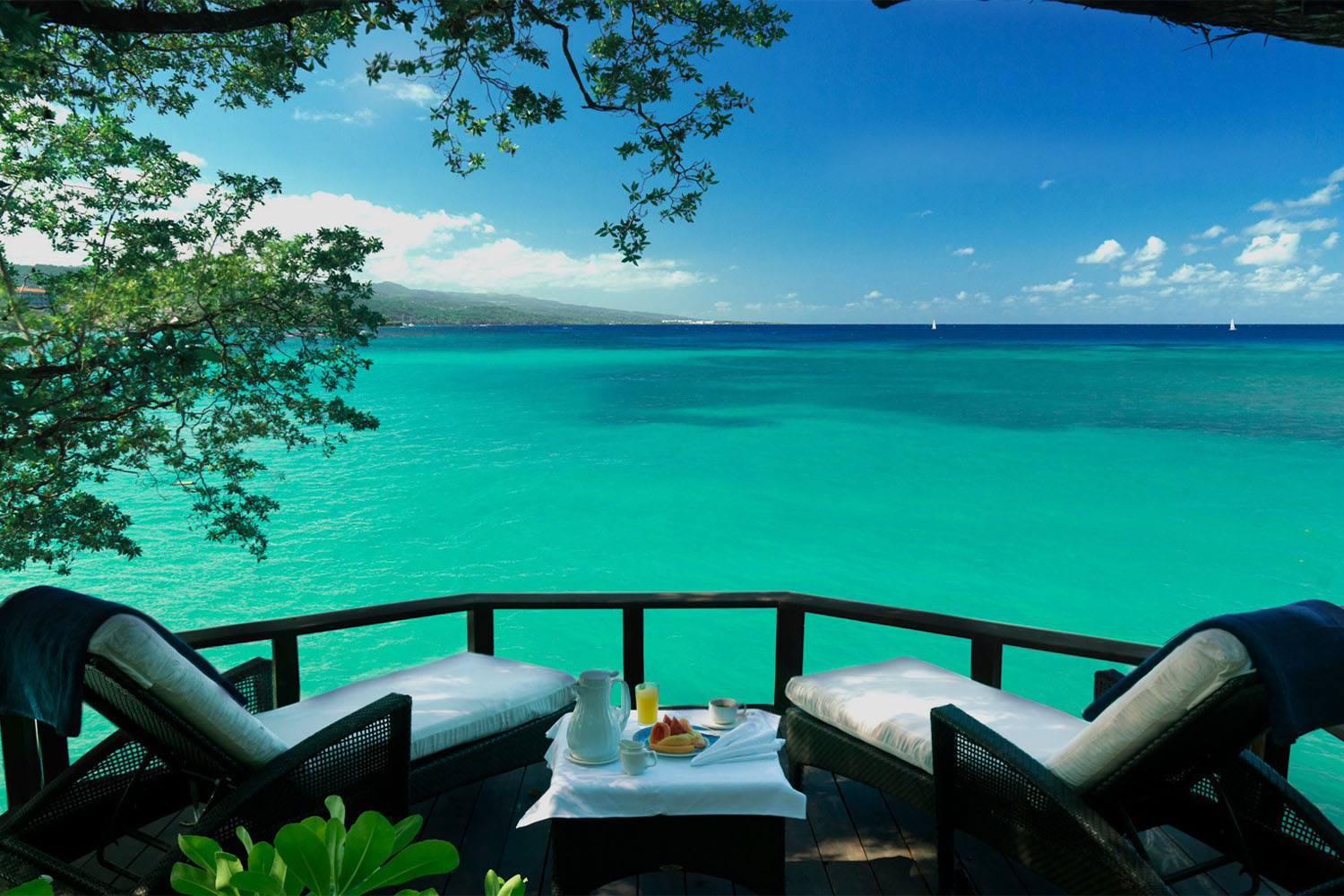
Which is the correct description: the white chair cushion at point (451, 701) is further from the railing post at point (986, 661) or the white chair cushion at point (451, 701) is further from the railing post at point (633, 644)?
the railing post at point (986, 661)

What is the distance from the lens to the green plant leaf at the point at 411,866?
17.5 inches

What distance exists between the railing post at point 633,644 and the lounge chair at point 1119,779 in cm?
104

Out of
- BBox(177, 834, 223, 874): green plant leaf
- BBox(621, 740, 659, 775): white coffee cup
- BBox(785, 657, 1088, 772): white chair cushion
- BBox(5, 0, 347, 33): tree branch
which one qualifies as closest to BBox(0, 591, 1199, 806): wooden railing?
BBox(785, 657, 1088, 772): white chair cushion

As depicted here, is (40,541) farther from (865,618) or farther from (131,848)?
(865,618)

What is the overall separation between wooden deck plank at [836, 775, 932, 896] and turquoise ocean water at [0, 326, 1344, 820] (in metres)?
5.73

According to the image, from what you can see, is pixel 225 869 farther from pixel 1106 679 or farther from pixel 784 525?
pixel 784 525

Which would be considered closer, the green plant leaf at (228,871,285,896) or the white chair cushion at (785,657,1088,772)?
the green plant leaf at (228,871,285,896)

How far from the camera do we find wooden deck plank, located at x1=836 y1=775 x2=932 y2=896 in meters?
2.38

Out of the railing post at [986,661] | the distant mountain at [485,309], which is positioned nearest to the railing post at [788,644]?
the railing post at [986,661]

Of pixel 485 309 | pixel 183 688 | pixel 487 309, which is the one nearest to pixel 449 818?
pixel 183 688

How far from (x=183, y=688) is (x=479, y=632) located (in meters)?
1.52

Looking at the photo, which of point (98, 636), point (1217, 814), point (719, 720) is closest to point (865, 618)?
point (719, 720)

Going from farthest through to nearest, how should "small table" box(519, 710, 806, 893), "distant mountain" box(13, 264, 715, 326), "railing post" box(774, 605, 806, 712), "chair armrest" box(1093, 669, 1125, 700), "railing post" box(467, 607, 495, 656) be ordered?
"distant mountain" box(13, 264, 715, 326) → "railing post" box(467, 607, 495, 656) → "railing post" box(774, 605, 806, 712) → "chair armrest" box(1093, 669, 1125, 700) → "small table" box(519, 710, 806, 893)

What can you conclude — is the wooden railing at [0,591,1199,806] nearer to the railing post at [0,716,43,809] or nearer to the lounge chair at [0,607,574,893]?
the railing post at [0,716,43,809]
